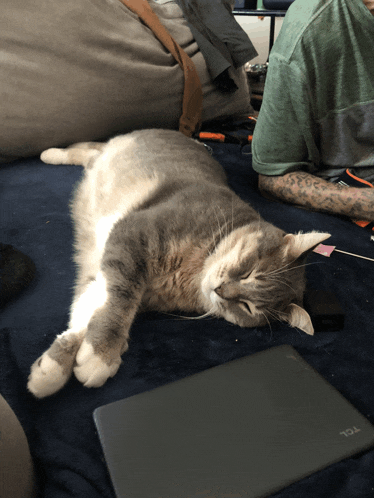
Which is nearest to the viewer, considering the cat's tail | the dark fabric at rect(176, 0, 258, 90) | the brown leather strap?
the cat's tail

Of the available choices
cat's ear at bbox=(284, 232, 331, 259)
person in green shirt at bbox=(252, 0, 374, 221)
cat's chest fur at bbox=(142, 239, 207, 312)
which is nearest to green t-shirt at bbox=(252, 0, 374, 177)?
person in green shirt at bbox=(252, 0, 374, 221)

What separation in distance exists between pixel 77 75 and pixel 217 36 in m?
1.05

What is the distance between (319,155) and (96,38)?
4.11ft

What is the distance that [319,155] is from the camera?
70.7 inches

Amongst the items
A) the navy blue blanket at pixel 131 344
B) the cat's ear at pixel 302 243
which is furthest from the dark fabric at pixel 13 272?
the cat's ear at pixel 302 243

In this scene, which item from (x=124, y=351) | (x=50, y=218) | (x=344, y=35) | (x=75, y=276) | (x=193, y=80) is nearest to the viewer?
(x=124, y=351)

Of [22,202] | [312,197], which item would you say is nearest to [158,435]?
[22,202]

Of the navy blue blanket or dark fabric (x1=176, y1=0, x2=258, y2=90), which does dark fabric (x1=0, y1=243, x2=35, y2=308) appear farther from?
dark fabric (x1=176, y1=0, x2=258, y2=90)

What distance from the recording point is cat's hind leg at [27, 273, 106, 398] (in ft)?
2.60

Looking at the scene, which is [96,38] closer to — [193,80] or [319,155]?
[193,80]

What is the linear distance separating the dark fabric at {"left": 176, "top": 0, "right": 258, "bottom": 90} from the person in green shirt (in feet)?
2.02

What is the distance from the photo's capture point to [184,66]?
2.04 meters

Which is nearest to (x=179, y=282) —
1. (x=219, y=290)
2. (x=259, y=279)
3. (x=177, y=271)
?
(x=177, y=271)

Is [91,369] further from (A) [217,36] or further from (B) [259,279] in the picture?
(A) [217,36]
